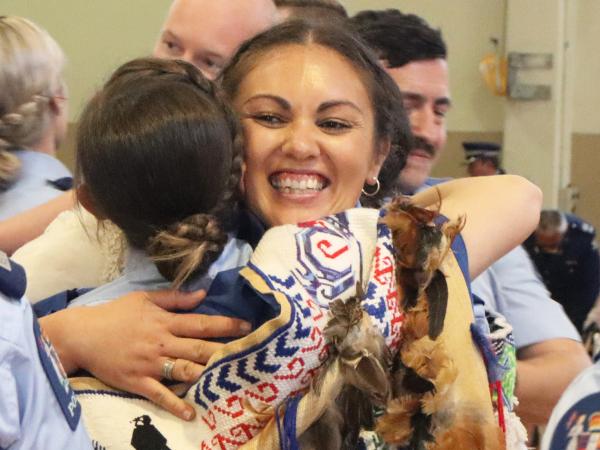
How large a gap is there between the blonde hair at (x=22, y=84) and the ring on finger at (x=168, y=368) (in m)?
0.99

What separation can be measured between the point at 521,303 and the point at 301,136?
74 cm

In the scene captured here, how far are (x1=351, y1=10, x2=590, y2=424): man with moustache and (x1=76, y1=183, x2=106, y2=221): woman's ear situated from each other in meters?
0.73

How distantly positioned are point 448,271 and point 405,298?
74 millimetres

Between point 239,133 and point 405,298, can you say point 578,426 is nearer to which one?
point 405,298

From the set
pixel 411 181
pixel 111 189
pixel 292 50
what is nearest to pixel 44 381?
pixel 111 189

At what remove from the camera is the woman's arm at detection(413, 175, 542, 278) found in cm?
132

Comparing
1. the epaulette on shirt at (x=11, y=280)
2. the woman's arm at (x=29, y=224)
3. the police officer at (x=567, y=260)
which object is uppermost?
the epaulette on shirt at (x=11, y=280)

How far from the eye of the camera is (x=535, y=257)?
3580 millimetres

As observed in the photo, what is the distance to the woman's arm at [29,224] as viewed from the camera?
1.74 m

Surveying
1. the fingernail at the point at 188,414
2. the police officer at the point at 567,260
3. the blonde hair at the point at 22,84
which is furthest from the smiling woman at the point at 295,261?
the police officer at the point at 567,260

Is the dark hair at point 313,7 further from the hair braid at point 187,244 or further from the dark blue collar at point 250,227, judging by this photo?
the hair braid at point 187,244

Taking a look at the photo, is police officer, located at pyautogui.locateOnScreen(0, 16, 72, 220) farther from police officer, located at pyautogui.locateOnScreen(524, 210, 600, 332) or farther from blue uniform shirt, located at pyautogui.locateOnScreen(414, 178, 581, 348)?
police officer, located at pyautogui.locateOnScreen(524, 210, 600, 332)

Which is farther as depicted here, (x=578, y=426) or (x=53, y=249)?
(x=53, y=249)

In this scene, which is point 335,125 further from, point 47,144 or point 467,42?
point 467,42
